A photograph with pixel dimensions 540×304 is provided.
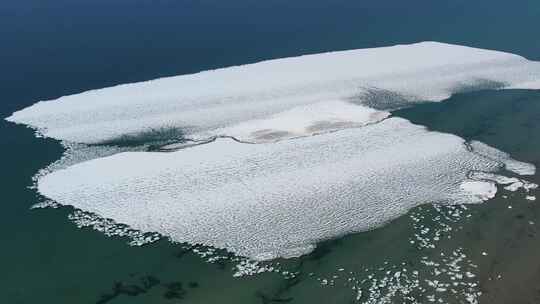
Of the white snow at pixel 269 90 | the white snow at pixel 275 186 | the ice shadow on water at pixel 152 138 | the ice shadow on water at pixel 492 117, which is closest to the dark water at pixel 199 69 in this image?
the ice shadow on water at pixel 492 117

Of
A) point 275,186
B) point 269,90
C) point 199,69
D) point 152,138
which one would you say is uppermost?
point 199,69

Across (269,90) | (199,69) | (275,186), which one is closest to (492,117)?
(269,90)

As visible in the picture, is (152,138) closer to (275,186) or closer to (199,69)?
(275,186)

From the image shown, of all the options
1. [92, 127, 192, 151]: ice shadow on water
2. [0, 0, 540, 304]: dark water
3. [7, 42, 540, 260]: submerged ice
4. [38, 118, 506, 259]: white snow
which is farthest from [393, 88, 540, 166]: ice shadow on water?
[92, 127, 192, 151]: ice shadow on water

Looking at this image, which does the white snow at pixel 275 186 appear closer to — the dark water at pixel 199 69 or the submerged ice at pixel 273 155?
the submerged ice at pixel 273 155

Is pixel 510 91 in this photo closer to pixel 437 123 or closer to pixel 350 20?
pixel 437 123

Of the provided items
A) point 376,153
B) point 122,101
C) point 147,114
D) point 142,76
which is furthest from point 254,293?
point 142,76

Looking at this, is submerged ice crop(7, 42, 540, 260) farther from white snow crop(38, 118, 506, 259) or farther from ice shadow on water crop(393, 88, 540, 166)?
ice shadow on water crop(393, 88, 540, 166)
